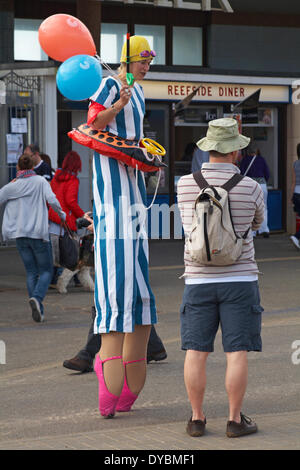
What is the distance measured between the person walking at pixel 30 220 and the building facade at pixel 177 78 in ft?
22.4

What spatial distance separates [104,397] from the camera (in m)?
5.75

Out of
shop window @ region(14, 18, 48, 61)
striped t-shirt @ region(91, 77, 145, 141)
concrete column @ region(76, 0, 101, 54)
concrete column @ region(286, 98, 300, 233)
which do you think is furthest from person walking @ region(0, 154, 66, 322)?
shop window @ region(14, 18, 48, 61)

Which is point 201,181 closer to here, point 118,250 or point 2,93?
point 118,250

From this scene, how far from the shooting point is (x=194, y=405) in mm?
5305

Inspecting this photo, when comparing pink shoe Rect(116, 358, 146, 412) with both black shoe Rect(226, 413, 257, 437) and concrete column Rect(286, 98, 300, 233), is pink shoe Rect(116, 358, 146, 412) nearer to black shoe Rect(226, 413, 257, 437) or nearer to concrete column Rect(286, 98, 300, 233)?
black shoe Rect(226, 413, 257, 437)

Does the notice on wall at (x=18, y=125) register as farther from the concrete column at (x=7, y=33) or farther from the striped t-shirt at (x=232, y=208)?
the striped t-shirt at (x=232, y=208)

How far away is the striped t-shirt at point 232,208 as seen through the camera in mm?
5238

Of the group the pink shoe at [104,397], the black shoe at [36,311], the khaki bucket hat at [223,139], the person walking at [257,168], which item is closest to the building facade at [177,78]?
the person walking at [257,168]

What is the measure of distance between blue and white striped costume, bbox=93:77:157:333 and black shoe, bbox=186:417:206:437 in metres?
0.70

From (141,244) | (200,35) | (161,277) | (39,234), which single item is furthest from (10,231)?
(200,35)

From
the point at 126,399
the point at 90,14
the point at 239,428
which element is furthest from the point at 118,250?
the point at 90,14

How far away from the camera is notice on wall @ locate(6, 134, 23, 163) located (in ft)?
55.9

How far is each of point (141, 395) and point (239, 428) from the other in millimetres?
1381
